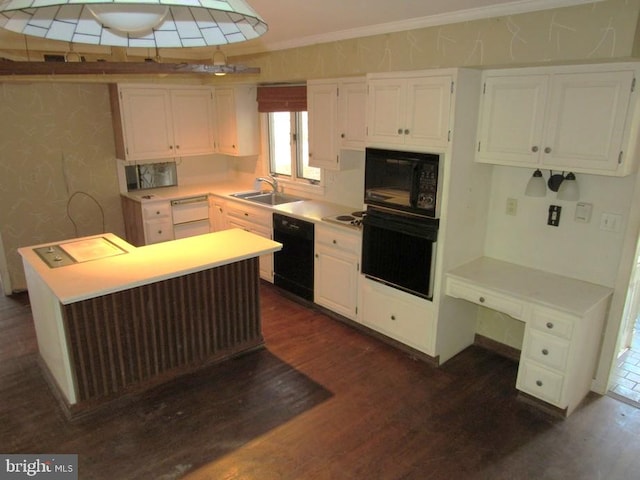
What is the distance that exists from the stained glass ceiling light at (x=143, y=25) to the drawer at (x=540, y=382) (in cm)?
269

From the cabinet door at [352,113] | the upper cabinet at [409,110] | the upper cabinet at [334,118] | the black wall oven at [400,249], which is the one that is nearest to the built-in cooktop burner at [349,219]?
the black wall oven at [400,249]

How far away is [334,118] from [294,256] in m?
1.35

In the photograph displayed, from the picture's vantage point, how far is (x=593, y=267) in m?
3.02

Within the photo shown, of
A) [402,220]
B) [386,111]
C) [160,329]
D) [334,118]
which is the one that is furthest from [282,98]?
[160,329]

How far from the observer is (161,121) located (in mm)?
4977

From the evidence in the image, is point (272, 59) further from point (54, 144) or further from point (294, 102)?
point (54, 144)

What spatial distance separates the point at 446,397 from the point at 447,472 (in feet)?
2.23

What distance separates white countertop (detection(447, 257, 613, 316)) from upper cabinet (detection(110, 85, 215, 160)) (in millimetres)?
3453

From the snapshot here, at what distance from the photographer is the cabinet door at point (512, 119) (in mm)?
2816

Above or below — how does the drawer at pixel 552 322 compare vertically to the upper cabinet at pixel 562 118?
below

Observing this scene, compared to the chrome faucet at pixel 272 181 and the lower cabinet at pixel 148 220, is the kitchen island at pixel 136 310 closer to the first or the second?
the lower cabinet at pixel 148 220

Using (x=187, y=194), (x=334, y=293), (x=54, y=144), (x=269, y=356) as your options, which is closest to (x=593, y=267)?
(x=334, y=293)

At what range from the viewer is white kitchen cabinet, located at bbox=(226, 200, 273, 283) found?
15.0ft

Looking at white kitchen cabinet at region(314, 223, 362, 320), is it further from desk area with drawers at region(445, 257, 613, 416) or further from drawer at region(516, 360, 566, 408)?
drawer at region(516, 360, 566, 408)
